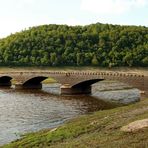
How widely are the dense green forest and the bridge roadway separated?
156 feet

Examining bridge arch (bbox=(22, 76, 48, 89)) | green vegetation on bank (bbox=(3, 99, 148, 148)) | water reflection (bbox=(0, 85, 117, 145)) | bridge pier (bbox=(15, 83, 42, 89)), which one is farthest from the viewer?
bridge pier (bbox=(15, 83, 42, 89))

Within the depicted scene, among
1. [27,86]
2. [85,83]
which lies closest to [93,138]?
[85,83]

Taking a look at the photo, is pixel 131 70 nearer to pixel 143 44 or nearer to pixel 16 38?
pixel 143 44

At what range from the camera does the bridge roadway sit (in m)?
76.2

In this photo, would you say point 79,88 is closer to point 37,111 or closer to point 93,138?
point 37,111

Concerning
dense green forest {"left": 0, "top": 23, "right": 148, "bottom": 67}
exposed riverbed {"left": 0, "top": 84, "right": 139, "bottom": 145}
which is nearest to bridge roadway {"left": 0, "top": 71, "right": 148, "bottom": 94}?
exposed riverbed {"left": 0, "top": 84, "right": 139, "bottom": 145}

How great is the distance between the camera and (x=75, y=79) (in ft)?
294

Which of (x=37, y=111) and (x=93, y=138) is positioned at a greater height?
(x=93, y=138)

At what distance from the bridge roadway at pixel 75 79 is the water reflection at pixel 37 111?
17.0ft

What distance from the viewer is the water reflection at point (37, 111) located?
4903 centimetres

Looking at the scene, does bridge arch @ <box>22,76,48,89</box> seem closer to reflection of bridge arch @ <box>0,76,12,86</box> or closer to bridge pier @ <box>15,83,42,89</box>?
bridge pier @ <box>15,83,42,89</box>

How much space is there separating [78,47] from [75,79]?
292 feet

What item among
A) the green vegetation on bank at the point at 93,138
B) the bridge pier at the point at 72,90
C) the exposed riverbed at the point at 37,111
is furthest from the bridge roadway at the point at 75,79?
the green vegetation on bank at the point at 93,138

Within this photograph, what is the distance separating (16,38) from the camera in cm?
18912
